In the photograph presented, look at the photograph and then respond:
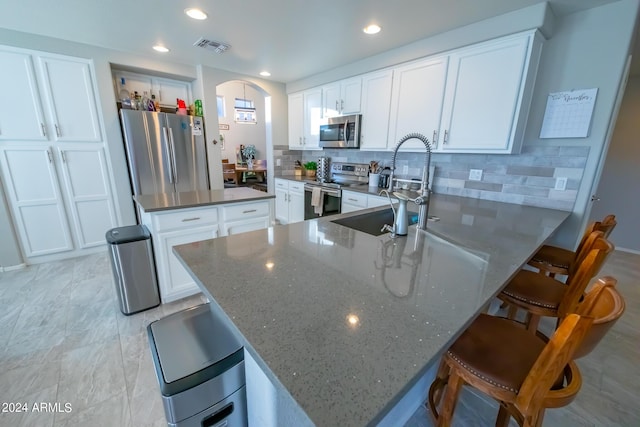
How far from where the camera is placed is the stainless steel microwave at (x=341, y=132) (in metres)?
3.25

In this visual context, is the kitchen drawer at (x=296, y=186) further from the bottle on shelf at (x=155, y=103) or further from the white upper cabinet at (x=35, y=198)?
the white upper cabinet at (x=35, y=198)

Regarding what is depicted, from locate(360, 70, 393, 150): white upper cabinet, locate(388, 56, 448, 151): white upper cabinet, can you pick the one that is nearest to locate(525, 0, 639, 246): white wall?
locate(388, 56, 448, 151): white upper cabinet

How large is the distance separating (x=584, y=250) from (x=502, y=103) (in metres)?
1.35

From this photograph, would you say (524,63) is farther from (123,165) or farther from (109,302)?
(123,165)

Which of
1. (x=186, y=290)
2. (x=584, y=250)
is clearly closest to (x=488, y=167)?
(x=584, y=250)

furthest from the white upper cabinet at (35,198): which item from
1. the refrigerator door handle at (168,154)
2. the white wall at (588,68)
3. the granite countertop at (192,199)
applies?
the white wall at (588,68)

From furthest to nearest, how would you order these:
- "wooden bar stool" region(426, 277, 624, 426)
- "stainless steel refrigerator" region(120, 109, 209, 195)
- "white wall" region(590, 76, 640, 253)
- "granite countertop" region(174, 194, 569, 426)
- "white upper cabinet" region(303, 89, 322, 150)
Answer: "white upper cabinet" region(303, 89, 322, 150), "white wall" region(590, 76, 640, 253), "stainless steel refrigerator" region(120, 109, 209, 195), "wooden bar stool" region(426, 277, 624, 426), "granite countertop" region(174, 194, 569, 426)

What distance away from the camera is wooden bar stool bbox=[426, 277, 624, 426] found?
0.65 meters

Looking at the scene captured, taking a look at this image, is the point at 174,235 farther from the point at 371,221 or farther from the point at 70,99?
the point at 70,99

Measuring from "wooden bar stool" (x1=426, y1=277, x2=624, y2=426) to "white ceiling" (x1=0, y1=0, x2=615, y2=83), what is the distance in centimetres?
218

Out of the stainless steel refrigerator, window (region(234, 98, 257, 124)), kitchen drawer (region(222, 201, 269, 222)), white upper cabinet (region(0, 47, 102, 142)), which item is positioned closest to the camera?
kitchen drawer (region(222, 201, 269, 222))

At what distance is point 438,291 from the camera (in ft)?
2.62

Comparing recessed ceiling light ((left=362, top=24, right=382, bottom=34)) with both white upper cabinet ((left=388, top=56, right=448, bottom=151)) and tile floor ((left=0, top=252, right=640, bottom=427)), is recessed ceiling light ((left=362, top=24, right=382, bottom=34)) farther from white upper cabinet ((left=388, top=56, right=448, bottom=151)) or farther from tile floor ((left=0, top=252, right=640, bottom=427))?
tile floor ((left=0, top=252, right=640, bottom=427))

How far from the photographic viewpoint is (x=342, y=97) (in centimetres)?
339
